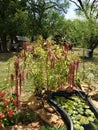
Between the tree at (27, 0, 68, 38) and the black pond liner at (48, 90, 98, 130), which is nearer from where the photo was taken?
the black pond liner at (48, 90, 98, 130)

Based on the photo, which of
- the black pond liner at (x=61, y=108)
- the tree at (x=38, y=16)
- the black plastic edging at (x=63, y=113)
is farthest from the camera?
the tree at (x=38, y=16)

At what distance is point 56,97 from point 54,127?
1.43 m

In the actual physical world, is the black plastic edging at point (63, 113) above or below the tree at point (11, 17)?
below

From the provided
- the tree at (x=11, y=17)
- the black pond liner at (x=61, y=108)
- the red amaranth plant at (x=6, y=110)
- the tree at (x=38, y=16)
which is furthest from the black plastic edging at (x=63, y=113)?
the tree at (x=38, y=16)

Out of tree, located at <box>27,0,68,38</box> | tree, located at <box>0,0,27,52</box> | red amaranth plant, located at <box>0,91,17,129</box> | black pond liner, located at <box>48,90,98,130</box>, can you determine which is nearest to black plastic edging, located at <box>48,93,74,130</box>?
black pond liner, located at <box>48,90,98,130</box>

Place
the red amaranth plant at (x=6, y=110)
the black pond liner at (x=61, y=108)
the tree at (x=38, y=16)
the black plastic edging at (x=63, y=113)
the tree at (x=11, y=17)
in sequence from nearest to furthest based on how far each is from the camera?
the red amaranth plant at (x=6, y=110), the black plastic edging at (x=63, y=113), the black pond liner at (x=61, y=108), the tree at (x=11, y=17), the tree at (x=38, y=16)

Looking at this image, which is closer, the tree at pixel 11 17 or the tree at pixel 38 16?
the tree at pixel 11 17

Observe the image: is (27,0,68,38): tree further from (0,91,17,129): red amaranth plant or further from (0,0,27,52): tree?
(0,91,17,129): red amaranth plant

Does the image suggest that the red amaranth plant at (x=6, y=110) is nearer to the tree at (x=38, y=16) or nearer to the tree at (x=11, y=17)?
the tree at (x=11, y=17)

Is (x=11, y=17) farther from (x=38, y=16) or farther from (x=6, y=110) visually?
(x=6, y=110)

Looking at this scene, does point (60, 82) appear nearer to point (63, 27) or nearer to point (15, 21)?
point (15, 21)

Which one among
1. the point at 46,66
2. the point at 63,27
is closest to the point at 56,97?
the point at 46,66

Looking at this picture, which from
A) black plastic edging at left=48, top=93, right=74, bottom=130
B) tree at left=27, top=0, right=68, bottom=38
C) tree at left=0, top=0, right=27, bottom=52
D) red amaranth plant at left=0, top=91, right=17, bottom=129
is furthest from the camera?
tree at left=27, top=0, right=68, bottom=38

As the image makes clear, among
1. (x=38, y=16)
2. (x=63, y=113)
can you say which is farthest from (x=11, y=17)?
(x=63, y=113)
